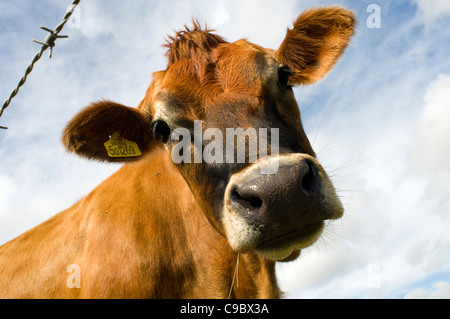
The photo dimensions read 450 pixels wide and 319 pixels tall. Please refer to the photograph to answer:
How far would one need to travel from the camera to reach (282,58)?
432 centimetres

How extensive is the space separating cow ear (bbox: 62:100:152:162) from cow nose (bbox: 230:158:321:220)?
6.80 ft

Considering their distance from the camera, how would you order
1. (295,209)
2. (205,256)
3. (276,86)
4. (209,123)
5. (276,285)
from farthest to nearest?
(276,285) → (205,256) → (276,86) → (209,123) → (295,209)

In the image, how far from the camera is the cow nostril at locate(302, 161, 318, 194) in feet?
8.24

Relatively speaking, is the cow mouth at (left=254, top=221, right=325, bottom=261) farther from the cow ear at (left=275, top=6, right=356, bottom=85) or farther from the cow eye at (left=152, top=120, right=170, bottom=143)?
the cow ear at (left=275, top=6, right=356, bottom=85)

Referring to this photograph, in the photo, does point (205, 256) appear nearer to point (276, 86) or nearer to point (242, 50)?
point (276, 86)

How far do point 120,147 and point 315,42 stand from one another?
2749mm

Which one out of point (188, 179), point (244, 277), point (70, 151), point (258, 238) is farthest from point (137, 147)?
point (258, 238)

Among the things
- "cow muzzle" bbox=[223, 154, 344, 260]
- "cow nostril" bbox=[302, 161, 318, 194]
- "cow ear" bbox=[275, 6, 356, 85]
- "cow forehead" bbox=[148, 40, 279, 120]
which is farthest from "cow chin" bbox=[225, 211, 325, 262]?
"cow ear" bbox=[275, 6, 356, 85]

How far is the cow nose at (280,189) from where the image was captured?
2.37m

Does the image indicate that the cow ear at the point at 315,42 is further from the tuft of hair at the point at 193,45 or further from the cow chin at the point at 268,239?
the cow chin at the point at 268,239

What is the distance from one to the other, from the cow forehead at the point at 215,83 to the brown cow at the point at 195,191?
1cm

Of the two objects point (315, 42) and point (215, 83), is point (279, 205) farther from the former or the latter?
point (315, 42)

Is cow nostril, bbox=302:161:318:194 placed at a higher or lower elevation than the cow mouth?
Answer: higher

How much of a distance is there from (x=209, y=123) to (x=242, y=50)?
1015 millimetres
